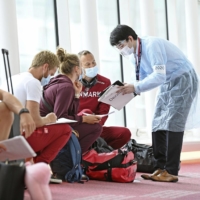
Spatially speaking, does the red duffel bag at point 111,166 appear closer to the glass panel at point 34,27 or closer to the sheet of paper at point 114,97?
the sheet of paper at point 114,97

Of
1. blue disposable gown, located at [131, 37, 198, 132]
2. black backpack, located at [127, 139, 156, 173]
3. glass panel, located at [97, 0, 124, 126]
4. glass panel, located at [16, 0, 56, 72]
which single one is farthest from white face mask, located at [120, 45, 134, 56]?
glass panel, located at [97, 0, 124, 126]

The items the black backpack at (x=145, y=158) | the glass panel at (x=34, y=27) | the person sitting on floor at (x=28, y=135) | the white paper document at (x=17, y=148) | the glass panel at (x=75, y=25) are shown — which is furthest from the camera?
the glass panel at (x=75, y=25)

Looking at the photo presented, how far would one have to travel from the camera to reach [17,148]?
2.45 meters

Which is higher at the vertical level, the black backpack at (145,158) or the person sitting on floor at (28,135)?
the person sitting on floor at (28,135)

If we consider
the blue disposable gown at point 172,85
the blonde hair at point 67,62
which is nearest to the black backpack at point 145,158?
the blue disposable gown at point 172,85

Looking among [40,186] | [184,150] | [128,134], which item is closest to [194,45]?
[184,150]

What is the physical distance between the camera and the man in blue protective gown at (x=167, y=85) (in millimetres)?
4598

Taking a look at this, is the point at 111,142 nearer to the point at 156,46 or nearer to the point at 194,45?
the point at 156,46

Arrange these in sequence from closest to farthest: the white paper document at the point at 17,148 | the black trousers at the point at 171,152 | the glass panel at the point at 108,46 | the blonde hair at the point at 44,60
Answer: the white paper document at the point at 17,148, the blonde hair at the point at 44,60, the black trousers at the point at 171,152, the glass panel at the point at 108,46

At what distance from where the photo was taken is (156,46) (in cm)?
452

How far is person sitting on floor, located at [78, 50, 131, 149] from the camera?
521cm

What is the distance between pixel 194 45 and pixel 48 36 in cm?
267

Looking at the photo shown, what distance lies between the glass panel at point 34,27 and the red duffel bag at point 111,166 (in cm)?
314

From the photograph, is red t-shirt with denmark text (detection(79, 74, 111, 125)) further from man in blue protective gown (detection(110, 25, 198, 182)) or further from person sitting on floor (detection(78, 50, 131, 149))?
man in blue protective gown (detection(110, 25, 198, 182))
